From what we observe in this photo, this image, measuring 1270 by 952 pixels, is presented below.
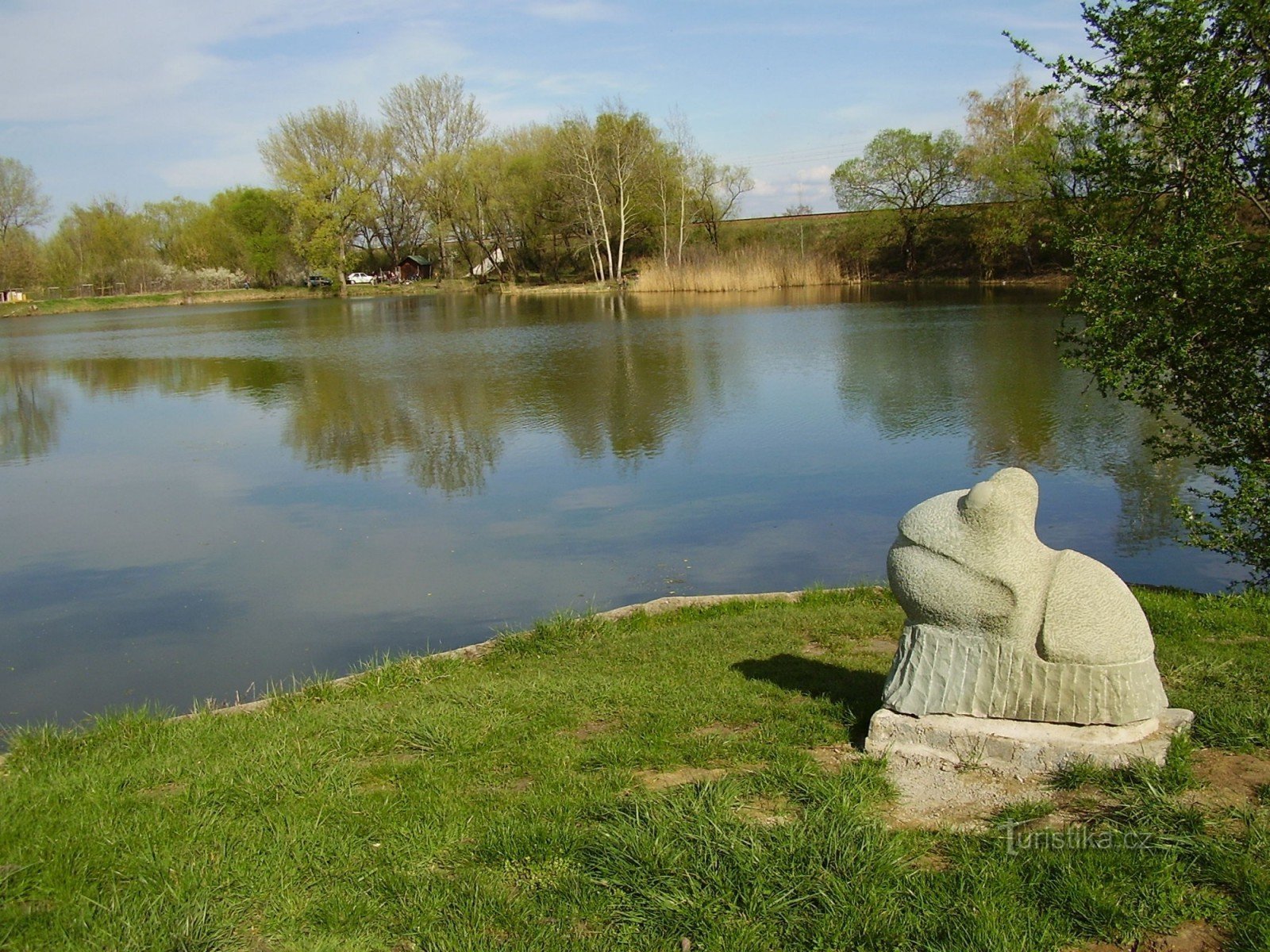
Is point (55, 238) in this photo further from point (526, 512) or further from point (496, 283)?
point (526, 512)

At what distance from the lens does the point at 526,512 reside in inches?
482

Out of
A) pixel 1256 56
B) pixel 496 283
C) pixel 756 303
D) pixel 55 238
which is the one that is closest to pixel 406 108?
pixel 496 283

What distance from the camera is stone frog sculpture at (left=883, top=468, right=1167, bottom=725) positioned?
4.05 meters

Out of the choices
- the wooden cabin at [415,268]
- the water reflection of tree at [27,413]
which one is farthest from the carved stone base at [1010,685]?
the wooden cabin at [415,268]

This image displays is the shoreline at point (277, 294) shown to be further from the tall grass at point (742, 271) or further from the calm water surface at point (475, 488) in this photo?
the calm water surface at point (475, 488)

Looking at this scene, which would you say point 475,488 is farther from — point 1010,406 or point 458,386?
point 1010,406

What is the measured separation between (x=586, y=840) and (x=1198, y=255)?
6.84 metres

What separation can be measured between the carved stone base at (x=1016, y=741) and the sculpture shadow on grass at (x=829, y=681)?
320 mm

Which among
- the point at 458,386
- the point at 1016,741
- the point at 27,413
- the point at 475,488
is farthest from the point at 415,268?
the point at 1016,741

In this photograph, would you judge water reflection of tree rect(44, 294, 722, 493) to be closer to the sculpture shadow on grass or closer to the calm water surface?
the calm water surface

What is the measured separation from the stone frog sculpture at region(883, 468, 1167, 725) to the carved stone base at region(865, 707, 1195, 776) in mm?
56

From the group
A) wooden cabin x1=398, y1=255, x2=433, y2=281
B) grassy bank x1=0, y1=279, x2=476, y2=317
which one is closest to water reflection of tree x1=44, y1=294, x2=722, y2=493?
grassy bank x1=0, y1=279, x2=476, y2=317

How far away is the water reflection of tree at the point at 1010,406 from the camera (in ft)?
41.1

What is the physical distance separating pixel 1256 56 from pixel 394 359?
23.8m
